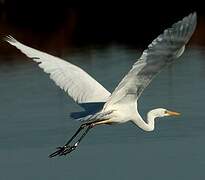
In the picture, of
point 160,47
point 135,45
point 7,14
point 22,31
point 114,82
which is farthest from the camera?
point 7,14

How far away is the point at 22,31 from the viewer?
37.4 metres

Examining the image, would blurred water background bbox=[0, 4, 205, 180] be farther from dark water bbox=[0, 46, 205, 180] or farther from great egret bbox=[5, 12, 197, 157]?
great egret bbox=[5, 12, 197, 157]

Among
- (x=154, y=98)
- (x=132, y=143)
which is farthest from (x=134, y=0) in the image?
(x=132, y=143)

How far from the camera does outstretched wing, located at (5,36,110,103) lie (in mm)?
13758

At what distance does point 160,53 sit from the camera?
11.3m

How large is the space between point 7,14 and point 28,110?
70.5ft

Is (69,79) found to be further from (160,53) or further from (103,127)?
(103,127)

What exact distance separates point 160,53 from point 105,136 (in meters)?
7.05

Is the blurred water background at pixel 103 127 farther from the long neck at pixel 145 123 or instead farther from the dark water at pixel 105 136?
the long neck at pixel 145 123

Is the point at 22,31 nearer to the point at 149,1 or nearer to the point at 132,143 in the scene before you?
the point at 149,1

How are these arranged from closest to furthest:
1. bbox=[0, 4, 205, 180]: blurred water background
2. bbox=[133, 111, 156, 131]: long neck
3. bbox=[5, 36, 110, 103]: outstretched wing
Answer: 1. bbox=[5, 36, 110, 103]: outstretched wing
2. bbox=[133, 111, 156, 131]: long neck
3. bbox=[0, 4, 205, 180]: blurred water background

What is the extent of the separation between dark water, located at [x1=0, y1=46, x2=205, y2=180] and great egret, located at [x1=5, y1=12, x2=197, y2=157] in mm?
1539

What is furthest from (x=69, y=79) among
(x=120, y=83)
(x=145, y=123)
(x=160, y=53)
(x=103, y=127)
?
(x=103, y=127)

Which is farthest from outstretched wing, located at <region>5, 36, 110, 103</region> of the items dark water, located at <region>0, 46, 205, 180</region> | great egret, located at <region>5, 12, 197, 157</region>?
dark water, located at <region>0, 46, 205, 180</region>
